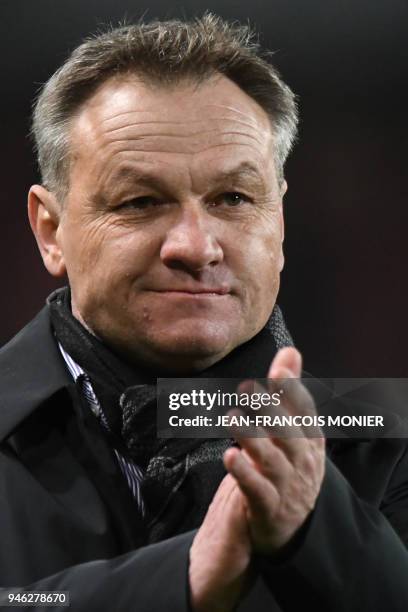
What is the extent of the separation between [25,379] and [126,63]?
0.28 meters

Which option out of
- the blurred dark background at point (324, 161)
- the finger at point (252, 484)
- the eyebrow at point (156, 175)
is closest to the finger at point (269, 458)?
the finger at point (252, 484)

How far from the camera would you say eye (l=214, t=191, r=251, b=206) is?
29.5 inches

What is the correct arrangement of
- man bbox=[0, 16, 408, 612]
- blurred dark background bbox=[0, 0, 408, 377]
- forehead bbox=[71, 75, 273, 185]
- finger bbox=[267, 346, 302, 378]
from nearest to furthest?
1. finger bbox=[267, 346, 302, 378]
2. man bbox=[0, 16, 408, 612]
3. forehead bbox=[71, 75, 273, 185]
4. blurred dark background bbox=[0, 0, 408, 377]

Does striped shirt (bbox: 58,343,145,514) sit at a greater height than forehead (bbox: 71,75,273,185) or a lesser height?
lesser

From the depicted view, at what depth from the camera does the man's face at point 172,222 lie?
725 millimetres

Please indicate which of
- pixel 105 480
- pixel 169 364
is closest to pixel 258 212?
pixel 169 364

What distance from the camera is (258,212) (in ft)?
2.58

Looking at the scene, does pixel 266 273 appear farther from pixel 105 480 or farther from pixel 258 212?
pixel 105 480

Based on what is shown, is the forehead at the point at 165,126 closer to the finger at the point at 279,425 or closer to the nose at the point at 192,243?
the nose at the point at 192,243

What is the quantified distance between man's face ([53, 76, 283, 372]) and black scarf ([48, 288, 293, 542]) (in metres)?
0.02

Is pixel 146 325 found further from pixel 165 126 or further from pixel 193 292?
pixel 165 126

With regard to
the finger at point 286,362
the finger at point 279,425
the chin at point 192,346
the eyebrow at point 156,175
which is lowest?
the finger at point 279,425

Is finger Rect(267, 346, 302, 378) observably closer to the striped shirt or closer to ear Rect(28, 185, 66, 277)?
the striped shirt

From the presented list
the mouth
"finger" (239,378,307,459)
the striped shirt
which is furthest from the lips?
"finger" (239,378,307,459)
